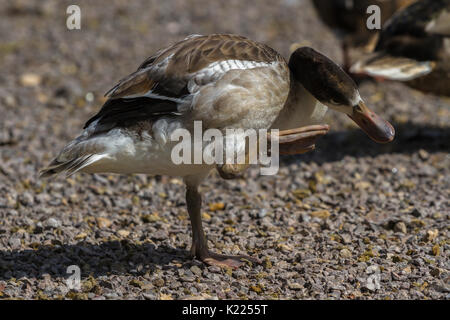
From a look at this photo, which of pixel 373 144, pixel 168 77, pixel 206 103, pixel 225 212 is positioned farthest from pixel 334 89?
pixel 373 144

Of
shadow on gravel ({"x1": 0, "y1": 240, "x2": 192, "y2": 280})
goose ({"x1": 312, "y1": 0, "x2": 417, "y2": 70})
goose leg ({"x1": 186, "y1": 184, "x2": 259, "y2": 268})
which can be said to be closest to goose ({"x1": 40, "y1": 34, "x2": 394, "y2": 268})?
goose leg ({"x1": 186, "y1": 184, "x2": 259, "y2": 268})

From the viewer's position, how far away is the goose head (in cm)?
459

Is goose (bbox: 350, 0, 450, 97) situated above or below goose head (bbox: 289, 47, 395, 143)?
above

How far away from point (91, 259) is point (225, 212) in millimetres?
1500

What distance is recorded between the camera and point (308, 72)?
4.66 meters

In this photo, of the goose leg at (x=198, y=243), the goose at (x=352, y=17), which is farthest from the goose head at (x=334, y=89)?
the goose at (x=352, y=17)

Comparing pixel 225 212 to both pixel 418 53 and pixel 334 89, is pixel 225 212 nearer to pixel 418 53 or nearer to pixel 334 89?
pixel 334 89

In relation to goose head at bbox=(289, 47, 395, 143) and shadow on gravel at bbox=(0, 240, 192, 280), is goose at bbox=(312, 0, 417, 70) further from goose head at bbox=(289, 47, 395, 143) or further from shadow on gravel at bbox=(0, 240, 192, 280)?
shadow on gravel at bbox=(0, 240, 192, 280)

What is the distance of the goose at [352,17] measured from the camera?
9.02 meters

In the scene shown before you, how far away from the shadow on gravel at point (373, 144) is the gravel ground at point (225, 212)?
0.9 inches

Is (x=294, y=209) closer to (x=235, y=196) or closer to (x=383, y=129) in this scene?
(x=235, y=196)

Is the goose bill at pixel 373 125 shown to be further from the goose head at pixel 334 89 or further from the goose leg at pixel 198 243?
the goose leg at pixel 198 243

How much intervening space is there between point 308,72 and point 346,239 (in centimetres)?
144
